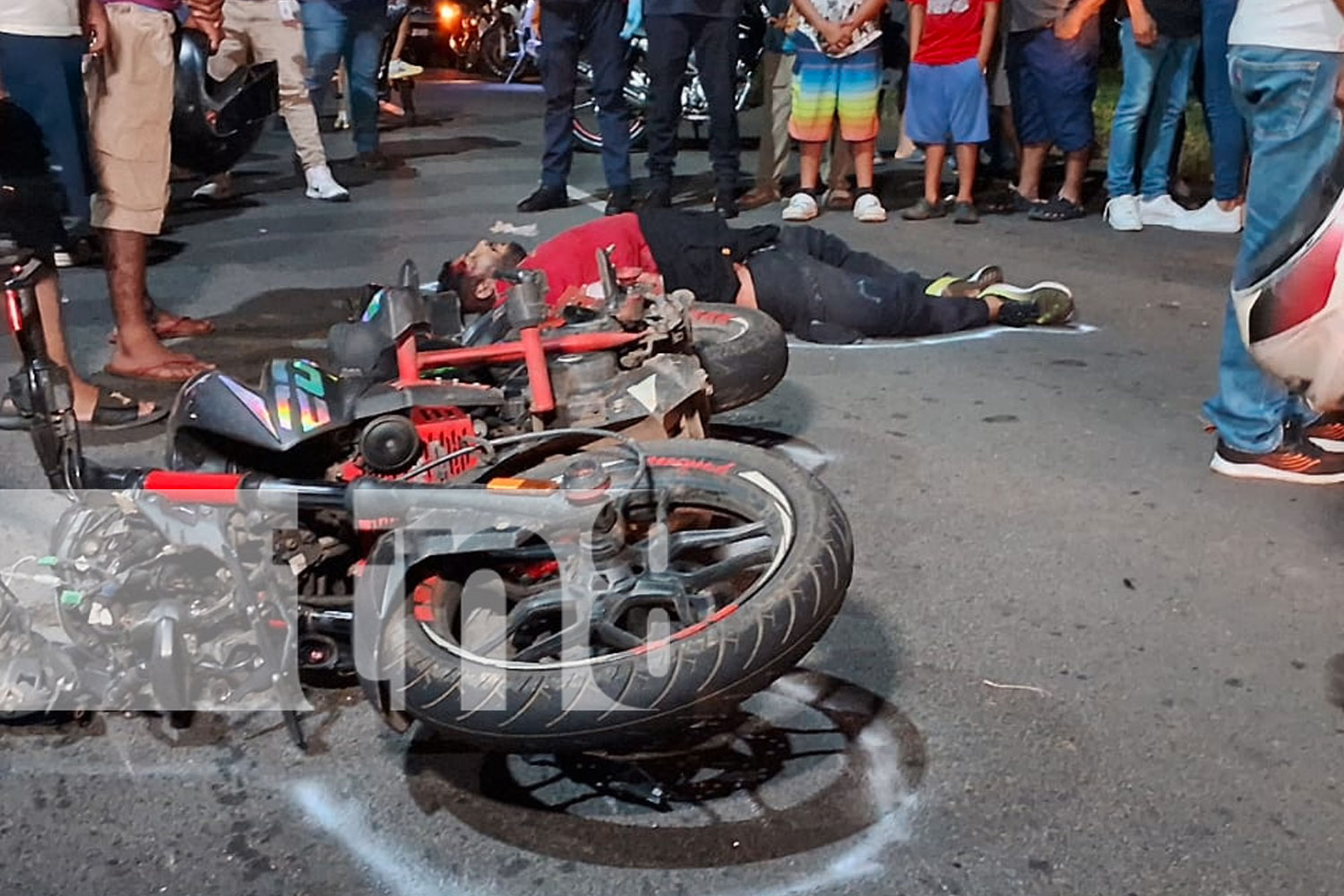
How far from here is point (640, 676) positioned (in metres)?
2.13

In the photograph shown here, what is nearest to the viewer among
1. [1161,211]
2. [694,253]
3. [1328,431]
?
[1328,431]

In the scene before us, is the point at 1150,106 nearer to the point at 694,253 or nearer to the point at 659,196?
the point at 659,196

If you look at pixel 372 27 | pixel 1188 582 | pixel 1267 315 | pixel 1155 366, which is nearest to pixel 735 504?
pixel 1188 582

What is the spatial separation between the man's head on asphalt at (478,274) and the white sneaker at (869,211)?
381 centimetres

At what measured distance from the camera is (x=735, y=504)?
2594 millimetres

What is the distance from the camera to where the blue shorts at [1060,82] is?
26.6 ft

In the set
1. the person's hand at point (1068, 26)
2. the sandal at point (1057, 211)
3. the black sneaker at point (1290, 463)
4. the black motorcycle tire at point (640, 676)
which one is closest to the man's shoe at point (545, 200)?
the sandal at point (1057, 211)

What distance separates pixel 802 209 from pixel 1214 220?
7.83 ft

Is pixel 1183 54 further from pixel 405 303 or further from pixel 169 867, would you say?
pixel 169 867

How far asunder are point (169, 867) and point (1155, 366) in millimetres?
3983

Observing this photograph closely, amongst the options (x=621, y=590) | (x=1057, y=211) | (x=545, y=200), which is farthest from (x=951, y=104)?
(x=621, y=590)

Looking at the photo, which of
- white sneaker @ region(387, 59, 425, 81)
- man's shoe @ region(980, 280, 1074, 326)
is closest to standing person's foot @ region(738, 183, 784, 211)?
man's shoe @ region(980, 280, 1074, 326)

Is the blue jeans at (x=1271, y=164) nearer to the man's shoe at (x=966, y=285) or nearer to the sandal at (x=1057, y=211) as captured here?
the man's shoe at (x=966, y=285)

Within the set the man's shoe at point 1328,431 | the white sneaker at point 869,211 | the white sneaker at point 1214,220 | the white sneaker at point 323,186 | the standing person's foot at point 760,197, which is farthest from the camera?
the white sneaker at point 323,186
